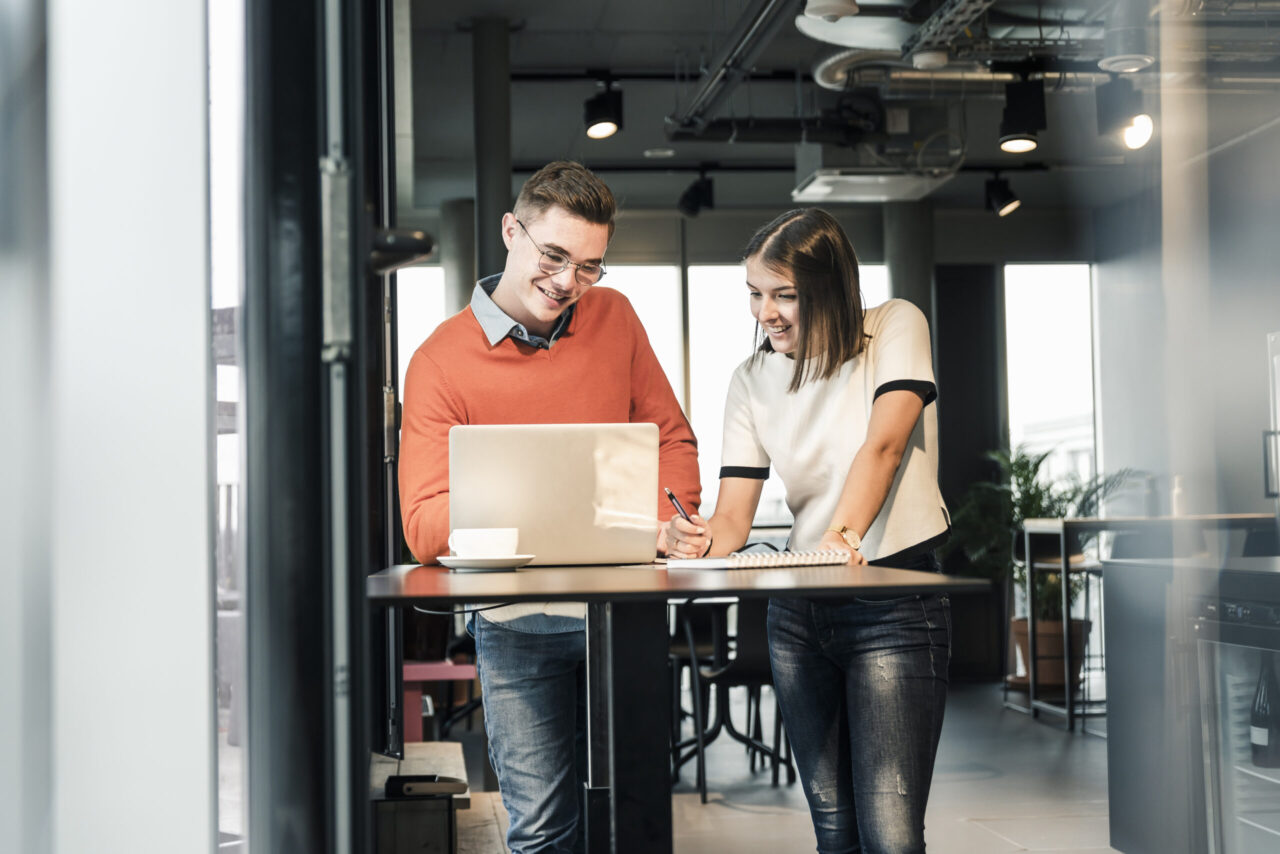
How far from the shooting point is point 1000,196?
8250 mm

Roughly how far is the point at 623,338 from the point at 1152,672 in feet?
7.59

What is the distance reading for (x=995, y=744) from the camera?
616 centimetres

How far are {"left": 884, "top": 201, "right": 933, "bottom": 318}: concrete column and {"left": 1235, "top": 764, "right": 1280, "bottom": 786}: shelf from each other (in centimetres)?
602

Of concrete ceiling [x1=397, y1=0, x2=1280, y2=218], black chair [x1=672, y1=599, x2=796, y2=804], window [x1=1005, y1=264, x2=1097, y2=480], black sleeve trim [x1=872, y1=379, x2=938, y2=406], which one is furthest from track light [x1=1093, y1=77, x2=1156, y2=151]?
black sleeve trim [x1=872, y1=379, x2=938, y2=406]

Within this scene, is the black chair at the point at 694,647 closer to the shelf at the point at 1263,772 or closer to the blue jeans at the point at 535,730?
the shelf at the point at 1263,772

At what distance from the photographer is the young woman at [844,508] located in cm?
179

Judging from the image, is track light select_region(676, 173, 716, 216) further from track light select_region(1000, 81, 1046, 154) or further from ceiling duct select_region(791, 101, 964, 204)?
track light select_region(1000, 81, 1046, 154)

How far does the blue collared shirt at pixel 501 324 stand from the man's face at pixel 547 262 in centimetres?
3

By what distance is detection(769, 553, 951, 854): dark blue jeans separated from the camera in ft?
5.82

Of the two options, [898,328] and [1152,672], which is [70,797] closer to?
[898,328]

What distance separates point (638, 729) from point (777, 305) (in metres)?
0.87

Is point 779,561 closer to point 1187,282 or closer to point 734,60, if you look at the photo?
point 1187,282

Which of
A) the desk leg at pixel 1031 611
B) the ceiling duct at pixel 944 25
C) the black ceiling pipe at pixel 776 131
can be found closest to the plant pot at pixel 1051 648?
the desk leg at pixel 1031 611

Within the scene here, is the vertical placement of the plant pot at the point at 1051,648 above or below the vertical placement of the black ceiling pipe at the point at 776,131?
below
